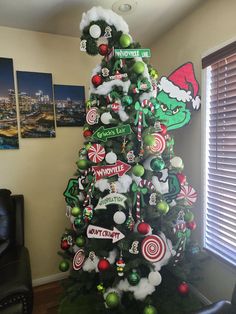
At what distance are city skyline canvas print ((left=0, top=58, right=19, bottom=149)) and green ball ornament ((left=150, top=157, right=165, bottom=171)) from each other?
133 centimetres

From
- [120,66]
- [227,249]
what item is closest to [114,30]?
[120,66]

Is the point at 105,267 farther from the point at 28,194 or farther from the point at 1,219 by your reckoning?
the point at 28,194

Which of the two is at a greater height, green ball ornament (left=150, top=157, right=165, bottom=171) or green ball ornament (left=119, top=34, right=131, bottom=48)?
green ball ornament (left=119, top=34, right=131, bottom=48)

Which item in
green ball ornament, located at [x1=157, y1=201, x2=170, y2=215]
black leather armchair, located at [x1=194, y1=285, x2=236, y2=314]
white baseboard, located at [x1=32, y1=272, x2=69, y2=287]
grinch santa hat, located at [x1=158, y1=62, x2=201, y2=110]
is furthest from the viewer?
white baseboard, located at [x1=32, y1=272, x2=69, y2=287]

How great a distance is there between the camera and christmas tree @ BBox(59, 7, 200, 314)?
4.63 ft

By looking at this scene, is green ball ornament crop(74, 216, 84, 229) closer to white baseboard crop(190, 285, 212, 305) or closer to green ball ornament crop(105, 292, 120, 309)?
green ball ornament crop(105, 292, 120, 309)

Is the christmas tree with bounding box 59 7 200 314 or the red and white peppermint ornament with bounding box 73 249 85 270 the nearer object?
the christmas tree with bounding box 59 7 200 314

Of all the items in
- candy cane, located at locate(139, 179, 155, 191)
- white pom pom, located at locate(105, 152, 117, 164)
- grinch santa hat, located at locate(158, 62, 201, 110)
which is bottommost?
candy cane, located at locate(139, 179, 155, 191)

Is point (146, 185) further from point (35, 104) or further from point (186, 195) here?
point (35, 104)

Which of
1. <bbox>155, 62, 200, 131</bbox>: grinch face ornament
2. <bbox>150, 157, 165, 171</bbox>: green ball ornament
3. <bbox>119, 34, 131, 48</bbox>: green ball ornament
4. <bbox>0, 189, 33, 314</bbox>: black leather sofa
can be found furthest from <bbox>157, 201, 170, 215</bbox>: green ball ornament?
<bbox>119, 34, 131, 48</bbox>: green ball ornament

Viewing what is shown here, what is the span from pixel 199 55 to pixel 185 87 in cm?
31

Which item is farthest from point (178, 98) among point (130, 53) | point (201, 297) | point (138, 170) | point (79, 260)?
point (201, 297)

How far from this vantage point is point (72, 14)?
1.86 metres

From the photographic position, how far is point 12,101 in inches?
82.0
